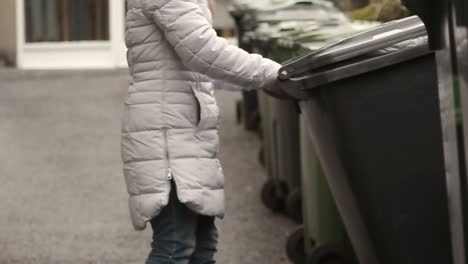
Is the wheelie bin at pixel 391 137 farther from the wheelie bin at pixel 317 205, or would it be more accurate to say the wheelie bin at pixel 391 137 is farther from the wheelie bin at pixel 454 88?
the wheelie bin at pixel 317 205

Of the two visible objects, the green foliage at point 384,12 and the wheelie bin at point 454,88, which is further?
the green foliage at point 384,12

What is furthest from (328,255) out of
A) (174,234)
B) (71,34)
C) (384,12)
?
(71,34)

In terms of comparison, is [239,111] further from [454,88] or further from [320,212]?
[454,88]

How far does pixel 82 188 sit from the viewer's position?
343 inches

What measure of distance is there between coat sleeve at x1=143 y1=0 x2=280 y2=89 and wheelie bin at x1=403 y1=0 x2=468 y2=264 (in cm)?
101

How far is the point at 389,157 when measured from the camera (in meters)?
4.40

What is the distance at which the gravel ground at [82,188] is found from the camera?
22.5 ft

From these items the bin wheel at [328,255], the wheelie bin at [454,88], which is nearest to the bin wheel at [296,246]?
the bin wheel at [328,255]

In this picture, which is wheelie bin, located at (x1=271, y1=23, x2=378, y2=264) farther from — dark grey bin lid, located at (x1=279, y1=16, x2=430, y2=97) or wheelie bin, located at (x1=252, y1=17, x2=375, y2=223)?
dark grey bin lid, located at (x1=279, y1=16, x2=430, y2=97)

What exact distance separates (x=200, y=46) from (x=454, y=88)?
4.37 ft

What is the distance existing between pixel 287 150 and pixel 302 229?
1.15 metres

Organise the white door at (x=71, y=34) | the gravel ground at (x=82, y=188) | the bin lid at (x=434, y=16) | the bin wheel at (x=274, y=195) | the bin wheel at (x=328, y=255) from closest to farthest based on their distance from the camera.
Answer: the bin lid at (x=434, y=16), the bin wheel at (x=328, y=255), the gravel ground at (x=82, y=188), the bin wheel at (x=274, y=195), the white door at (x=71, y=34)

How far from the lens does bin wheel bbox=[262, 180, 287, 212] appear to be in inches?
308

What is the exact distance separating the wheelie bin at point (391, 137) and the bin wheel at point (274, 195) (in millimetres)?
3290
